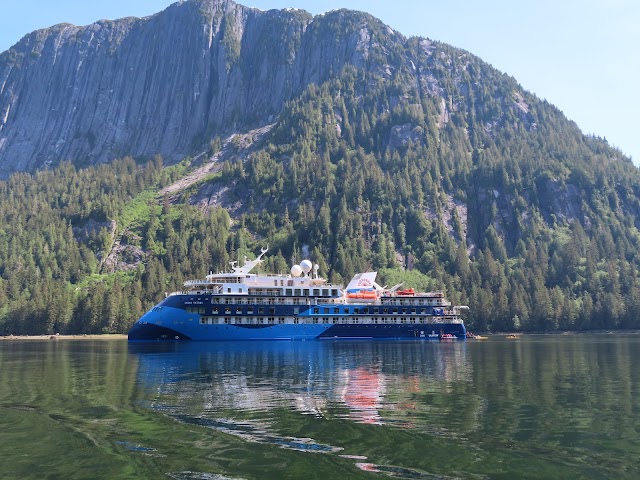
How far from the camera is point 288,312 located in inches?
4535

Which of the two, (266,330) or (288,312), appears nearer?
(266,330)

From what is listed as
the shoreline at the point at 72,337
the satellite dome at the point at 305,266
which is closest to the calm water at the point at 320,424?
the satellite dome at the point at 305,266

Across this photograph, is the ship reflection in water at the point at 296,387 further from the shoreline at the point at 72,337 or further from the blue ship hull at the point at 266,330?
the shoreline at the point at 72,337

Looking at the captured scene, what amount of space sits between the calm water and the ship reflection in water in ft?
0.59

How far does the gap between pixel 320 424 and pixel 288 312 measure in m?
86.1

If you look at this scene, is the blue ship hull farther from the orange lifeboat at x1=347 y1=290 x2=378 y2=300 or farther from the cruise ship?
the orange lifeboat at x1=347 y1=290 x2=378 y2=300

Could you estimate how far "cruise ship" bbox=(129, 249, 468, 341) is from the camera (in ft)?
354

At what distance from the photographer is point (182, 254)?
19888cm

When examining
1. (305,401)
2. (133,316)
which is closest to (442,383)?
(305,401)

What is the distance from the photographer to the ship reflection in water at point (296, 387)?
31906 mm

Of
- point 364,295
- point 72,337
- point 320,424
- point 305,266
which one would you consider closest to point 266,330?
point 305,266

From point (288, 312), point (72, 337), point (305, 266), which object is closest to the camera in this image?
point (288, 312)

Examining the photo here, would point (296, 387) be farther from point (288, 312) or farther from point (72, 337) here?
point (72, 337)

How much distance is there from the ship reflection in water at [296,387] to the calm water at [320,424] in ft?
0.59
